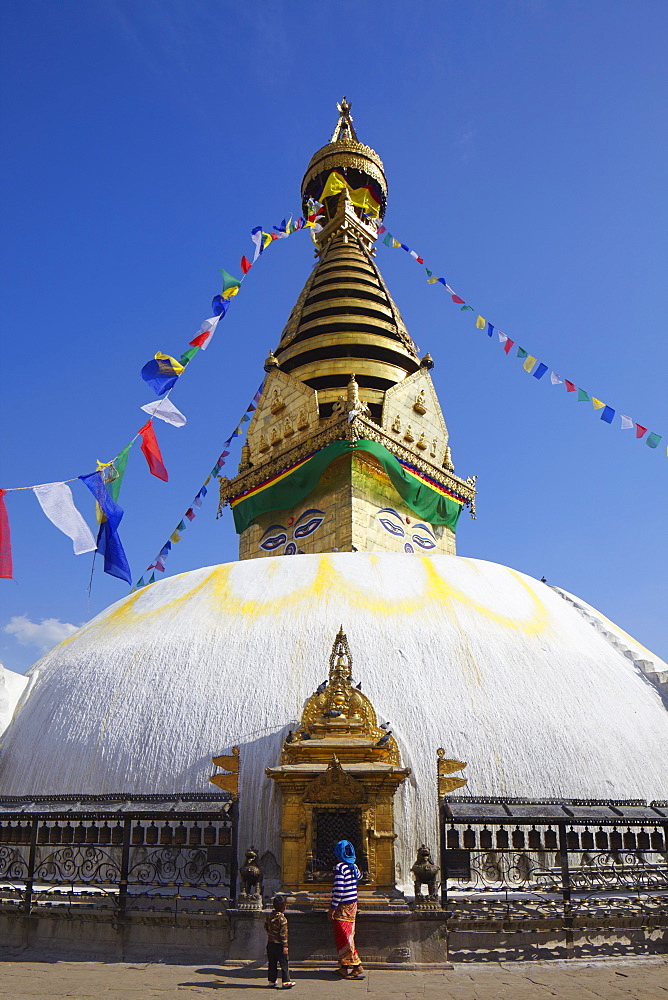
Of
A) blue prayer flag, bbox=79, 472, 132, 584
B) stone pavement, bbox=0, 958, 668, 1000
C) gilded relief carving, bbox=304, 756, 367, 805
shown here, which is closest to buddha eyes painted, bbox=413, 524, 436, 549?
blue prayer flag, bbox=79, 472, 132, 584

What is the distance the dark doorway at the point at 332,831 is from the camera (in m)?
6.43

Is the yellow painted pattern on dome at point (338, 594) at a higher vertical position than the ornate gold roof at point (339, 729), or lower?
higher

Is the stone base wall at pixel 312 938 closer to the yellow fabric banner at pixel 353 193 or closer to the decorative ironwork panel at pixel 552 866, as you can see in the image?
the decorative ironwork panel at pixel 552 866

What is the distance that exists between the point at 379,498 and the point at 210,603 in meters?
7.10

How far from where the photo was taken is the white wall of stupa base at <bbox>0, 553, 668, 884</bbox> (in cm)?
750

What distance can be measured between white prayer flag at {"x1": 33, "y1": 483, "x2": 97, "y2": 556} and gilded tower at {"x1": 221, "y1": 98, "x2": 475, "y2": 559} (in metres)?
6.32

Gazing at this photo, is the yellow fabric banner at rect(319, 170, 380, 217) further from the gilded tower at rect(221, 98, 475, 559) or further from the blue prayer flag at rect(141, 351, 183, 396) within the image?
the blue prayer flag at rect(141, 351, 183, 396)

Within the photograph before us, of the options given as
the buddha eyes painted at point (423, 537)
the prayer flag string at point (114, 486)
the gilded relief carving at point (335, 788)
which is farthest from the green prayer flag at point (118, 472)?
the buddha eyes painted at point (423, 537)

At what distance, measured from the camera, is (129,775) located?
304 inches

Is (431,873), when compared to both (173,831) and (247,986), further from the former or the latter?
(173,831)

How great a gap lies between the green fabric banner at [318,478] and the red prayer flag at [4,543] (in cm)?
775

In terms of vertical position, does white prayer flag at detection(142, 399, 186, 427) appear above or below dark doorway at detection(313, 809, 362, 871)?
above

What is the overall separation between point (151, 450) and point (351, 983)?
288 inches

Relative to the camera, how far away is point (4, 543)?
29.3ft
